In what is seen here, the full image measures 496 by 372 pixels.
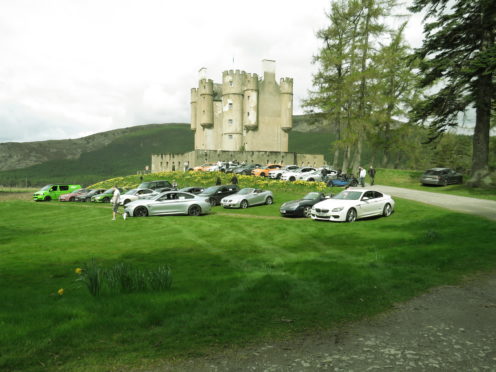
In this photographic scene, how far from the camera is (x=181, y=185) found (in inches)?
1578

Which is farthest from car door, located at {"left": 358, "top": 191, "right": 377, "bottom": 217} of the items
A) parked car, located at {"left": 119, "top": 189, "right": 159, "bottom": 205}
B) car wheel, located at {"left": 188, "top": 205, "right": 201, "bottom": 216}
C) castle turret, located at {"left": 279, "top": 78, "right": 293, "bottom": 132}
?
castle turret, located at {"left": 279, "top": 78, "right": 293, "bottom": 132}

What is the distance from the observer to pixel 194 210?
68.9 feet

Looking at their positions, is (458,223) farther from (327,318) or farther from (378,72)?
(378,72)

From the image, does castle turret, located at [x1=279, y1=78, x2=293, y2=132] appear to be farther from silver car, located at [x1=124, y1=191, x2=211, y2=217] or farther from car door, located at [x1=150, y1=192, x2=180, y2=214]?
car door, located at [x1=150, y1=192, x2=180, y2=214]

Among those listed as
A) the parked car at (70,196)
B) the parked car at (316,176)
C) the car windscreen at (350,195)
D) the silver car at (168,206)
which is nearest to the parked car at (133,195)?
the silver car at (168,206)

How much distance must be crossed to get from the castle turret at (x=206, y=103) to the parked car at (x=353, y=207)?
55431 mm

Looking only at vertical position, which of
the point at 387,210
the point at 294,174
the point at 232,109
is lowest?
the point at 387,210

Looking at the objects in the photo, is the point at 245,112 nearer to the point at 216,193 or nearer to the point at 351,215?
the point at 216,193

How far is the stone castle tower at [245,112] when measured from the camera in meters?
67.8

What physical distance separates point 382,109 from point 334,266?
108ft

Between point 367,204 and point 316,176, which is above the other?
point 316,176

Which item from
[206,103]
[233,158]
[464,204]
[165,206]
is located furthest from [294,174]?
[206,103]

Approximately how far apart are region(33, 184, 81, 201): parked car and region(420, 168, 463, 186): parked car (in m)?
34.4

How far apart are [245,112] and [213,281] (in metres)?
62.4
